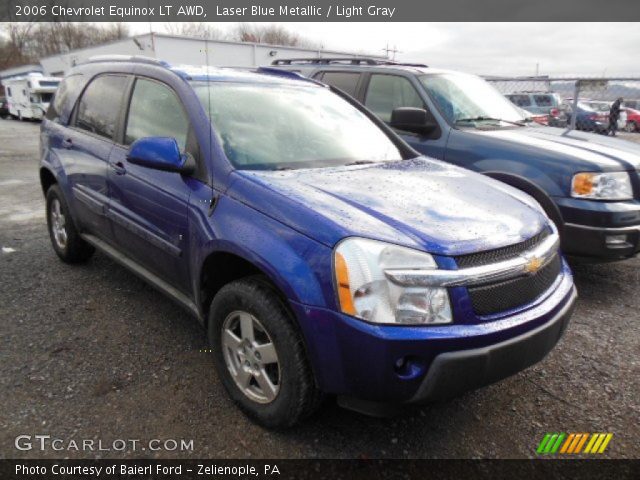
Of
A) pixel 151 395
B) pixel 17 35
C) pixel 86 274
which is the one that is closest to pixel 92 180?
pixel 86 274

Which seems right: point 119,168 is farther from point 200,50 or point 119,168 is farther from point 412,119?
point 200,50

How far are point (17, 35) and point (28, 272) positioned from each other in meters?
52.4

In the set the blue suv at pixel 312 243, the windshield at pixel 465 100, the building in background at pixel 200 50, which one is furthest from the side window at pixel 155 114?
the building in background at pixel 200 50

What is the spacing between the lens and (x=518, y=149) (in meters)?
4.02

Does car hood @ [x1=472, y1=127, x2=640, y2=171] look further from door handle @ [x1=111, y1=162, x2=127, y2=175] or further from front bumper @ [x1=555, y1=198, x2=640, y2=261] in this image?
door handle @ [x1=111, y1=162, x2=127, y2=175]

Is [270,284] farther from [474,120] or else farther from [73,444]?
[474,120]

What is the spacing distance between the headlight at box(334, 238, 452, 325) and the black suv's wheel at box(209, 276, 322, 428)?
36 centimetres

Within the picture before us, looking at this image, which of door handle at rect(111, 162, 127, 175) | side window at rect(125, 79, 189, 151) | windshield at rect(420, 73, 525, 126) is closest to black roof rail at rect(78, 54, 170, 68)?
side window at rect(125, 79, 189, 151)

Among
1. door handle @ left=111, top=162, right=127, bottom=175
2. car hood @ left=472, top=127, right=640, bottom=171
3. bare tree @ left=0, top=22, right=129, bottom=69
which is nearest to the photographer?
door handle @ left=111, top=162, right=127, bottom=175

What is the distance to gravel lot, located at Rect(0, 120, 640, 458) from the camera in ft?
7.45

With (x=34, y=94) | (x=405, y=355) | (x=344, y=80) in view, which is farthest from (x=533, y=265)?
(x=34, y=94)

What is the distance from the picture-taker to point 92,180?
11.5 feet

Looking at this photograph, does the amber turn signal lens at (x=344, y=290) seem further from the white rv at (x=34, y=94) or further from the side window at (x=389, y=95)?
the white rv at (x=34, y=94)

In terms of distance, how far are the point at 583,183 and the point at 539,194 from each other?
0.32 m
